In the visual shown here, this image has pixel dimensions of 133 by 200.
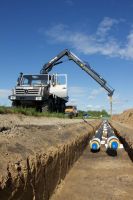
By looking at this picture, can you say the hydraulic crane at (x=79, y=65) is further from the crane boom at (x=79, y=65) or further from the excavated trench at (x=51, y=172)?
the excavated trench at (x=51, y=172)

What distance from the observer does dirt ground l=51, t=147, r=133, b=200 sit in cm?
577

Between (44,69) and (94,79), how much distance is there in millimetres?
4986

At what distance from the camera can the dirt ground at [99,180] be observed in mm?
5766

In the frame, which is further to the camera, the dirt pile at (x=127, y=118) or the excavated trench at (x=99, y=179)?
the dirt pile at (x=127, y=118)

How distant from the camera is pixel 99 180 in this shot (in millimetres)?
6832

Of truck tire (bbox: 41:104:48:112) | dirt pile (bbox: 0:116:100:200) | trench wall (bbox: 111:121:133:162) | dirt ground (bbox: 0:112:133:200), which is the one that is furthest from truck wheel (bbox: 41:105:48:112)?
dirt pile (bbox: 0:116:100:200)

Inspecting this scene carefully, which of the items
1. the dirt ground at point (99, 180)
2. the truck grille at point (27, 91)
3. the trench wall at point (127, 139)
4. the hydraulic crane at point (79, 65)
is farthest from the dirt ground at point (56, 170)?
the hydraulic crane at point (79, 65)

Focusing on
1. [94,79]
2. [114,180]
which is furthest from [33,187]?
[94,79]

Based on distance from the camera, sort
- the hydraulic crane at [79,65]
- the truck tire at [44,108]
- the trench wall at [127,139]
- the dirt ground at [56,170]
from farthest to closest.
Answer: the hydraulic crane at [79,65]
the truck tire at [44,108]
the trench wall at [127,139]
the dirt ground at [56,170]

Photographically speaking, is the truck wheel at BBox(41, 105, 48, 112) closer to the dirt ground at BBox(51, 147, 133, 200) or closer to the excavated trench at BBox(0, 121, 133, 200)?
the excavated trench at BBox(0, 121, 133, 200)

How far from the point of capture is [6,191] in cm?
302

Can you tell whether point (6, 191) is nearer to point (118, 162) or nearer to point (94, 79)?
point (118, 162)

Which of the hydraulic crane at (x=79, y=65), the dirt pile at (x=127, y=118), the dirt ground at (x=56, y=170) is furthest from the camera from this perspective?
the dirt pile at (x=127, y=118)

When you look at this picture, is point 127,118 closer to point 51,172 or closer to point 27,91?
point 27,91
